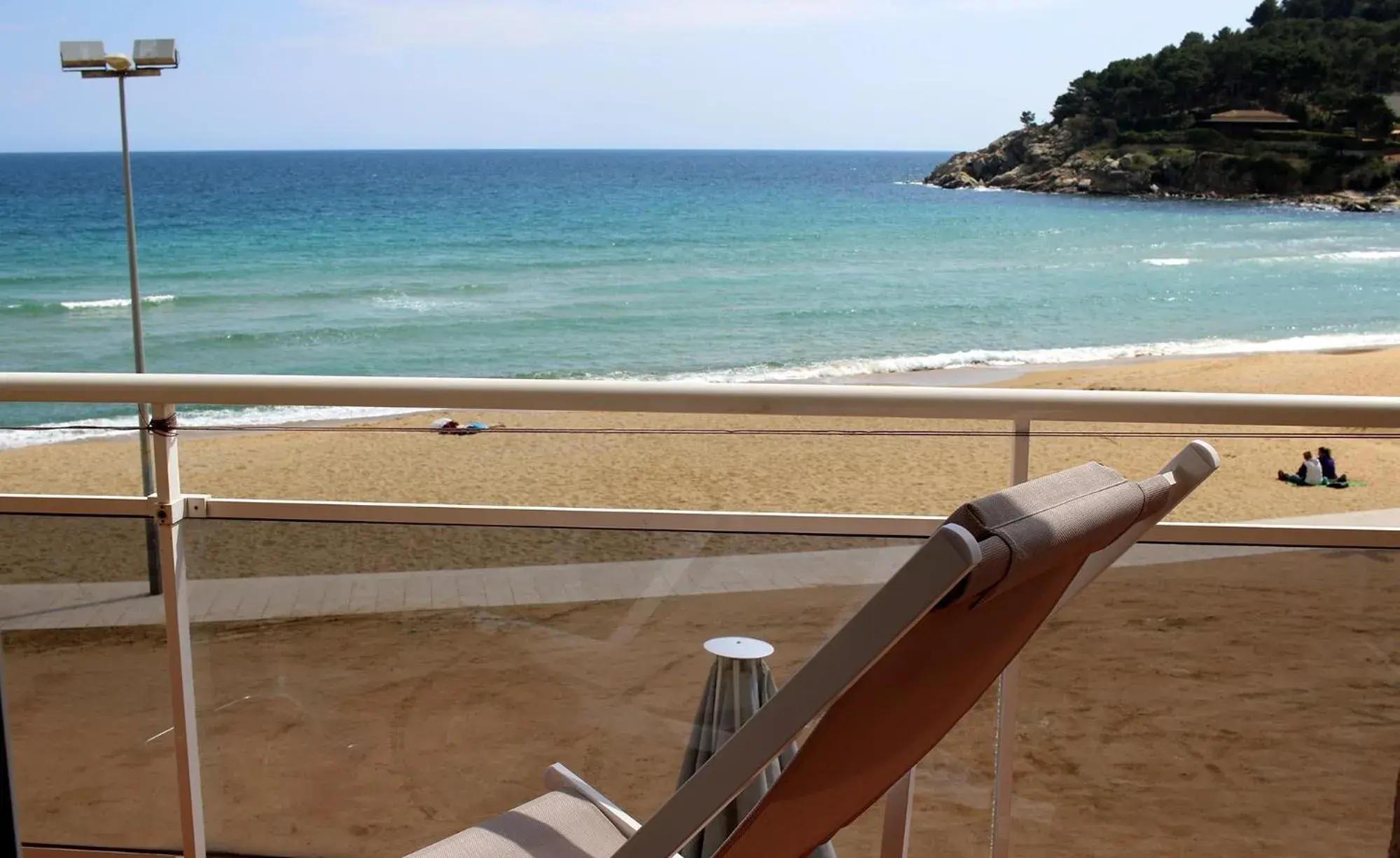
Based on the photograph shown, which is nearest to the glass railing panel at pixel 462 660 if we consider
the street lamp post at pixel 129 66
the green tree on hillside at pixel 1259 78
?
the street lamp post at pixel 129 66

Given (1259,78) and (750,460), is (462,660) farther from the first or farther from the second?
(1259,78)

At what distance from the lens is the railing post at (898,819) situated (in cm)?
161

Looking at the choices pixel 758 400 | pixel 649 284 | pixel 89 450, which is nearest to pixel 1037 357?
pixel 649 284

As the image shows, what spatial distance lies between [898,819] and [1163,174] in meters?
63.7

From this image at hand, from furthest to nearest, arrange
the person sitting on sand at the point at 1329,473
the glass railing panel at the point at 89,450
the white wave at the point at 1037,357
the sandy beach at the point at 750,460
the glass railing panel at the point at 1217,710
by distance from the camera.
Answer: the white wave at the point at 1037,357 < the person sitting on sand at the point at 1329,473 < the sandy beach at the point at 750,460 < the glass railing panel at the point at 89,450 < the glass railing panel at the point at 1217,710

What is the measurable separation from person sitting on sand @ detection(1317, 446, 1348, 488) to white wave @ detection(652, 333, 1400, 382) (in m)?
10.9

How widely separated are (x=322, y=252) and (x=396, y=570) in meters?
37.4

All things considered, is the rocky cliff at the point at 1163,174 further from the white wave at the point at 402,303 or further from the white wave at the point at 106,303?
the white wave at the point at 106,303

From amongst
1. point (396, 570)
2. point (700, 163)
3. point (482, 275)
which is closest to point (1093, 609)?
point (396, 570)

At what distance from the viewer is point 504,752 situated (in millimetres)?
1879

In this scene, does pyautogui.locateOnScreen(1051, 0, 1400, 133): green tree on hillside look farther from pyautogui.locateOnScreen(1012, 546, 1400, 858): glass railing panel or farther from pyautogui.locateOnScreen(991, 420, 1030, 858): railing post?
pyautogui.locateOnScreen(991, 420, 1030, 858): railing post

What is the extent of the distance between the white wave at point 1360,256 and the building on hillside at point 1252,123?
101 ft

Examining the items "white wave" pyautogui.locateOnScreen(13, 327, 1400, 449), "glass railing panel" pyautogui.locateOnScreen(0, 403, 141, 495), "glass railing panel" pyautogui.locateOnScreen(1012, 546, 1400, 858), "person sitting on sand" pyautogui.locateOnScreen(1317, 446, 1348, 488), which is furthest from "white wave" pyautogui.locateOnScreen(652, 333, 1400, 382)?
"glass railing panel" pyautogui.locateOnScreen(1012, 546, 1400, 858)

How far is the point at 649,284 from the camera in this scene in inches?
1224
